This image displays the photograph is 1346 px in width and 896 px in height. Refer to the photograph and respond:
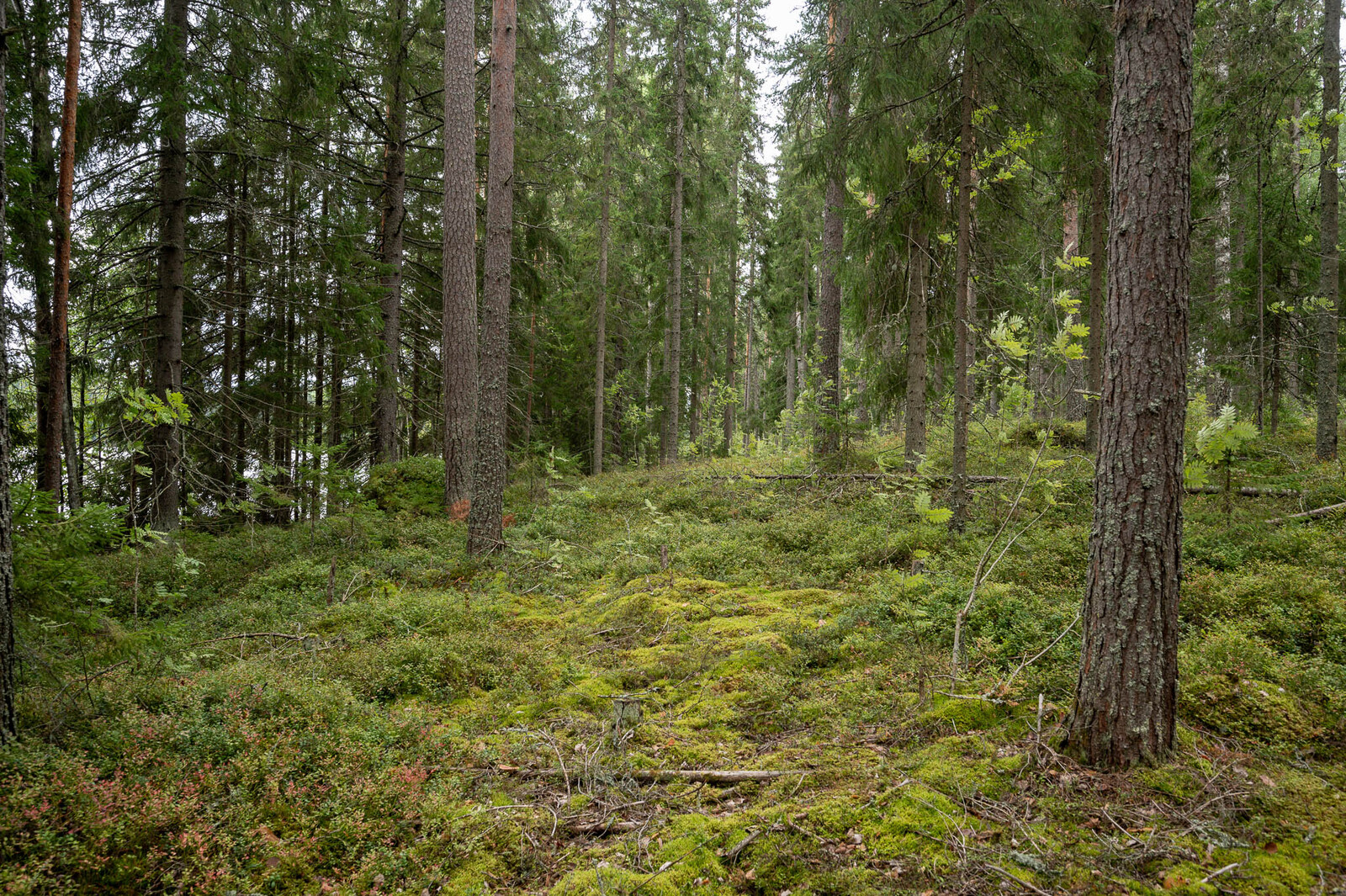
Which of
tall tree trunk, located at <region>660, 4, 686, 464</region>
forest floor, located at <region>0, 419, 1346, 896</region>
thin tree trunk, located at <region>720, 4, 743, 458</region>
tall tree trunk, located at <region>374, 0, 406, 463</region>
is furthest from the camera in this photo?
thin tree trunk, located at <region>720, 4, 743, 458</region>

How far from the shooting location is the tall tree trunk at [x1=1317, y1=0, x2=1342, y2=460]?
359 inches

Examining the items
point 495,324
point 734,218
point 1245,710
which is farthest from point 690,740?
point 734,218

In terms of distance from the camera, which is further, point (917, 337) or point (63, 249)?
point (917, 337)

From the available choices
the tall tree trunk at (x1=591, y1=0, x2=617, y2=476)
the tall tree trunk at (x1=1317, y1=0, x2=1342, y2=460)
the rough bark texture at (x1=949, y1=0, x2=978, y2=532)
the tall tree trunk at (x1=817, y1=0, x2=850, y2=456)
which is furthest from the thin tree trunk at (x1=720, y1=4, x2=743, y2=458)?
the tall tree trunk at (x1=1317, y1=0, x2=1342, y2=460)

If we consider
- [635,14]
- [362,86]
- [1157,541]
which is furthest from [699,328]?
[1157,541]

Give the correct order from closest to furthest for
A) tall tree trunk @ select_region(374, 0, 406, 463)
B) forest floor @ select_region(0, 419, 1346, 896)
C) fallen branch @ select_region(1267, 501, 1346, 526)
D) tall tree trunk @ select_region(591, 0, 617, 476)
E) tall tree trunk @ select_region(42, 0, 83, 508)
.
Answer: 1. forest floor @ select_region(0, 419, 1346, 896)
2. fallen branch @ select_region(1267, 501, 1346, 526)
3. tall tree trunk @ select_region(42, 0, 83, 508)
4. tall tree trunk @ select_region(374, 0, 406, 463)
5. tall tree trunk @ select_region(591, 0, 617, 476)

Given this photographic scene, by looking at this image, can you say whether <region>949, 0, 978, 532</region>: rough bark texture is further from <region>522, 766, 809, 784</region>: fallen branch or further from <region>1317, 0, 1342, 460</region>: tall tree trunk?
<region>1317, 0, 1342, 460</region>: tall tree trunk

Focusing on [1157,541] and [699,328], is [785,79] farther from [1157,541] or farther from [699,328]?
[1157,541]

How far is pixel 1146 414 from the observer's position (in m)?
3.30

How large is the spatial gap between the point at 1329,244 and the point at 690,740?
12202 mm

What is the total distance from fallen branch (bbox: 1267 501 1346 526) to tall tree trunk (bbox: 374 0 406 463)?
1437 centimetres

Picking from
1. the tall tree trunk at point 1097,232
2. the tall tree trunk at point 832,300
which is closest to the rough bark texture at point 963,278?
the tall tree trunk at point 1097,232

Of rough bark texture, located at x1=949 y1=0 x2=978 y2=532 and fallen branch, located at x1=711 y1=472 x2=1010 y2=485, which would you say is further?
fallen branch, located at x1=711 y1=472 x2=1010 y2=485

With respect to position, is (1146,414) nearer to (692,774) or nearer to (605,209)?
(692,774)
